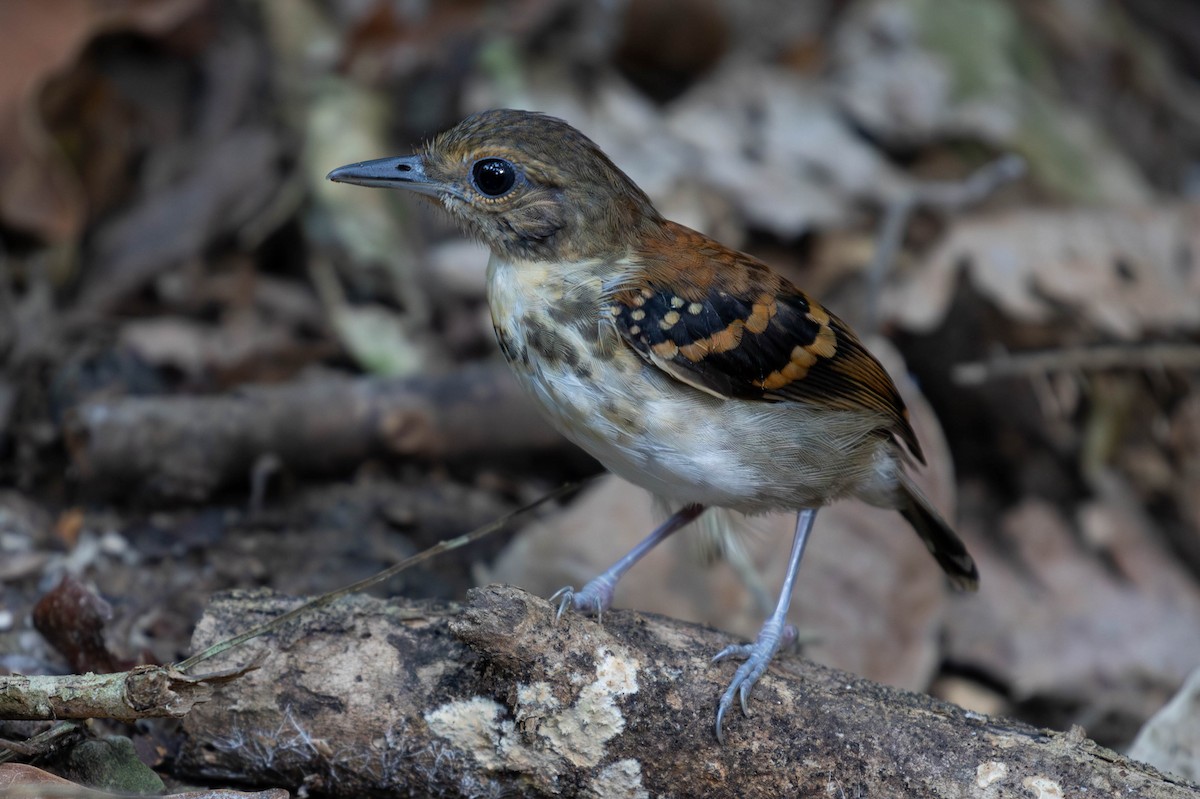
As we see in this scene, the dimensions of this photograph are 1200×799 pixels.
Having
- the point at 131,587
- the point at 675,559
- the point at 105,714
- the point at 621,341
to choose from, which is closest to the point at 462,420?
the point at 675,559

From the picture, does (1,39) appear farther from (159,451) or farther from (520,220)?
(520,220)

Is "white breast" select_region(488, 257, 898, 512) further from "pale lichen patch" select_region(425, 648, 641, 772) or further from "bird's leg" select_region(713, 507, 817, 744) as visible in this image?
"pale lichen patch" select_region(425, 648, 641, 772)

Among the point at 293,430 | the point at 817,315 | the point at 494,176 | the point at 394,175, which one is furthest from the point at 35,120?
the point at 817,315

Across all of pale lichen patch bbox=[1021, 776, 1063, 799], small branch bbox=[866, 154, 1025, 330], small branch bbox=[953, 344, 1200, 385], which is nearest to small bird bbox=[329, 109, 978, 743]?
pale lichen patch bbox=[1021, 776, 1063, 799]

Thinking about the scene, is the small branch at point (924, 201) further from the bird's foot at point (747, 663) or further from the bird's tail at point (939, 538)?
the bird's foot at point (747, 663)

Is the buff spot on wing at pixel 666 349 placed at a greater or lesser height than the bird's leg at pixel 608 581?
greater

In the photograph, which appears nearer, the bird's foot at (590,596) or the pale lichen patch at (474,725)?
the pale lichen patch at (474,725)

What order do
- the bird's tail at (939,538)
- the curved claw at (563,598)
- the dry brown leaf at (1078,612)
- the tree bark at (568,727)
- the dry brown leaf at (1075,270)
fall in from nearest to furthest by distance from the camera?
the tree bark at (568,727) → the curved claw at (563,598) → the bird's tail at (939,538) → the dry brown leaf at (1078,612) → the dry brown leaf at (1075,270)

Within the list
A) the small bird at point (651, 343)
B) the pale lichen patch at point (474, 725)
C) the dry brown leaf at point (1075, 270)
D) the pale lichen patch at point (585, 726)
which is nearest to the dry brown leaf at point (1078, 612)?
the dry brown leaf at point (1075, 270)

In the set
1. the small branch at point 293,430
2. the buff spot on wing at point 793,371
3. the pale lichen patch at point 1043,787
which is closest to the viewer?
the pale lichen patch at point 1043,787
